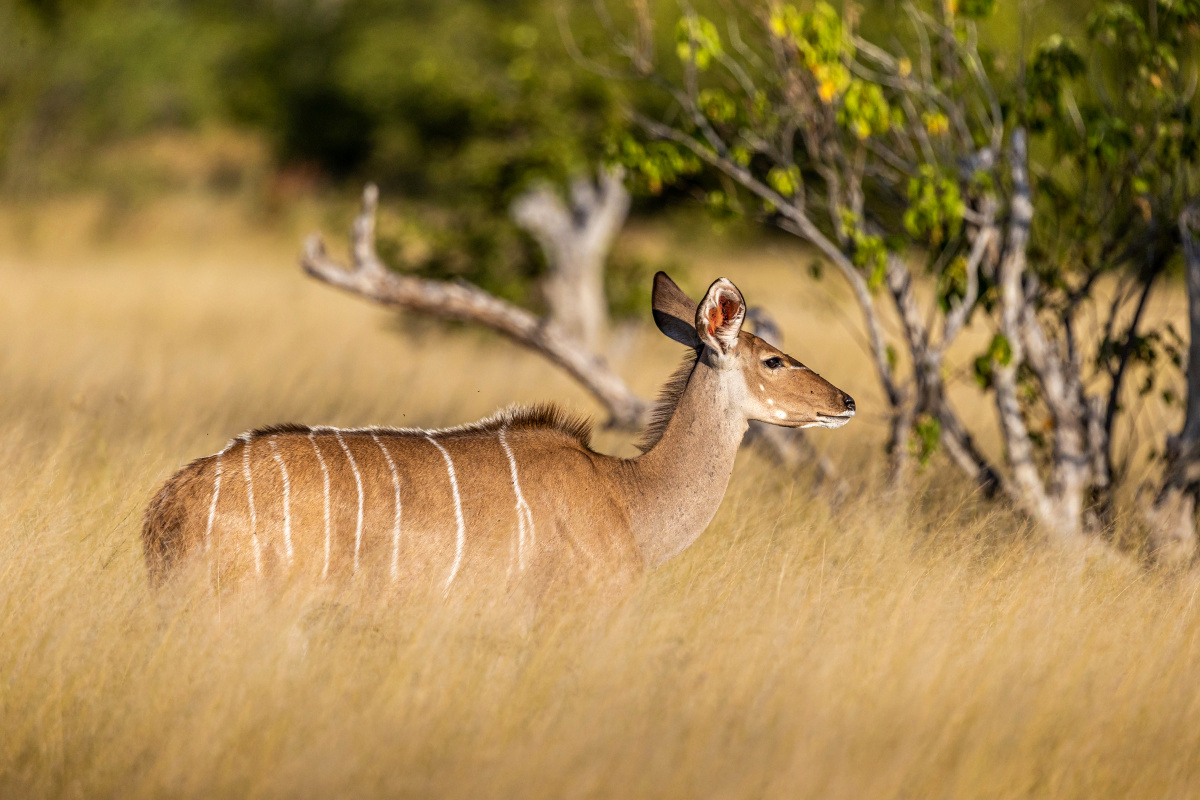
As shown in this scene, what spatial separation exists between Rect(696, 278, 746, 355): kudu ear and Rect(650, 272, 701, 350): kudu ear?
0.23m

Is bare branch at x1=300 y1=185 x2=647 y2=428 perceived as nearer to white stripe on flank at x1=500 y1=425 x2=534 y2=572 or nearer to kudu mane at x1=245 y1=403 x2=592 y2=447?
kudu mane at x1=245 y1=403 x2=592 y2=447

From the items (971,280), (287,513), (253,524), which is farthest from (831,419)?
(253,524)

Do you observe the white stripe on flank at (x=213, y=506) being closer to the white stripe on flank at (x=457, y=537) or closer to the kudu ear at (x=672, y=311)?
the white stripe on flank at (x=457, y=537)

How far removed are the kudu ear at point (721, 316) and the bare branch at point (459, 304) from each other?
2.77 m

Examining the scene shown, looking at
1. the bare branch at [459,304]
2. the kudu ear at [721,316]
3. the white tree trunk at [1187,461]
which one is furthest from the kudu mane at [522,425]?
the white tree trunk at [1187,461]

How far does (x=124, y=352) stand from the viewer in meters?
12.0

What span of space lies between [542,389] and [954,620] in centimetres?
656

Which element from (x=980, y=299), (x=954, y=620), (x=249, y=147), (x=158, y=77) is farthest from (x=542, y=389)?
(x=249, y=147)

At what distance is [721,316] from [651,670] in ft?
4.78

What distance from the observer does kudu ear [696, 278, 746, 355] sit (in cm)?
484

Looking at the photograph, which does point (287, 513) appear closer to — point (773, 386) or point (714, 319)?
point (714, 319)

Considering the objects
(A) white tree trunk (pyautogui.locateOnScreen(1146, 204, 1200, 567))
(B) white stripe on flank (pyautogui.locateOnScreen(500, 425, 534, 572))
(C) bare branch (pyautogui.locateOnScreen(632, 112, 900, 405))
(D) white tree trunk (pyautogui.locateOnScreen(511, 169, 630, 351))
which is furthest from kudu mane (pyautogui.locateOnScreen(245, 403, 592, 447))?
(D) white tree trunk (pyautogui.locateOnScreen(511, 169, 630, 351))

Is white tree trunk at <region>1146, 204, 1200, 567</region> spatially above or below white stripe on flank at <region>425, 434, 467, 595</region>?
above

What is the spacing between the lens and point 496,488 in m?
4.66
